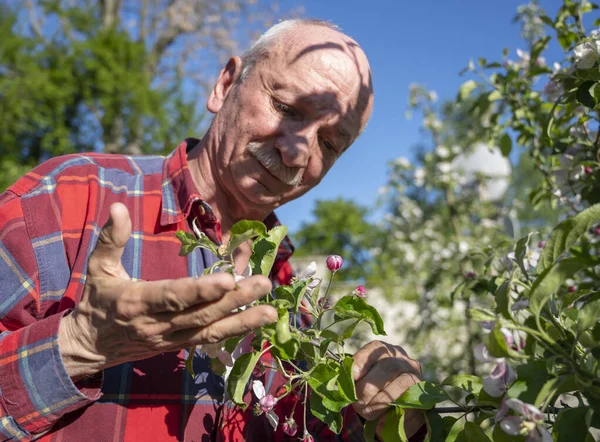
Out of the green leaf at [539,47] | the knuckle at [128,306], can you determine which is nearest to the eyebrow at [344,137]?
the green leaf at [539,47]

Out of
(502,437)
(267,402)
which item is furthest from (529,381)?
(267,402)

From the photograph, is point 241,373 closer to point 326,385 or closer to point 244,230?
point 326,385

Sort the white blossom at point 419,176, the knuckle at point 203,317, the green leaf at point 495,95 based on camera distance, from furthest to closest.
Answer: the white blossom at point 419,176 < the green leaf at point 495,95 < the knuckle at point 203,317

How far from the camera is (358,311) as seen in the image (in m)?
0.91

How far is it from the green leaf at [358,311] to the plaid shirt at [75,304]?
0.50 m

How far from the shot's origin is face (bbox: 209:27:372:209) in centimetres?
158

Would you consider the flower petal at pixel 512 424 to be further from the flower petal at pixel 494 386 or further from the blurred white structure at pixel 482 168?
the blurred white structure at pixel 482 168

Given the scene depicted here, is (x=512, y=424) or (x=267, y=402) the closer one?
(x=512, y=424)

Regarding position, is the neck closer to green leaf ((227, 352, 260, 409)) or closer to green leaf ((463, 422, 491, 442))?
green leaf ((227, 352, 260, 409))

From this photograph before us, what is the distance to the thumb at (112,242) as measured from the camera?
754mm

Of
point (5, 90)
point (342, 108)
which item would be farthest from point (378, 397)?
point (5, 90)

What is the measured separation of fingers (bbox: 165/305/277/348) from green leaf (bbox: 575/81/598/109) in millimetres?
768

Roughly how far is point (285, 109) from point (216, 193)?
345 mm

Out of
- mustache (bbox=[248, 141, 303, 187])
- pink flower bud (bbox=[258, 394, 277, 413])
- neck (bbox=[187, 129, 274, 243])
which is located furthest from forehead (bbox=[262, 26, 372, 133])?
pink flower bud (bbox=[258, 394, 277, 413])
